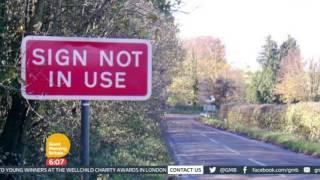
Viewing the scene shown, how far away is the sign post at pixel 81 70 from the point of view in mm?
4008

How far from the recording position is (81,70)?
403cm

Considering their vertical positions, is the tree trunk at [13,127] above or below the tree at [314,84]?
below

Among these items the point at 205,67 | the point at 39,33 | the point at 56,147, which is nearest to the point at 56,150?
the point at 56,147

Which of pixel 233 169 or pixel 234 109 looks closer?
pixel 233 169

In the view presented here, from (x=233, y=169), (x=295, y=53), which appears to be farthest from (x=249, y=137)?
(x=233, y=169)

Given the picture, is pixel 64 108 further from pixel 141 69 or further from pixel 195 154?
pixel 195 154

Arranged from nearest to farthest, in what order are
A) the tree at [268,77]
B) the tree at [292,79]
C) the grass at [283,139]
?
the grass at [283,139] < the tree at [292,79] < the tree at [268,77]

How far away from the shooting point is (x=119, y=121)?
1530 centimetres

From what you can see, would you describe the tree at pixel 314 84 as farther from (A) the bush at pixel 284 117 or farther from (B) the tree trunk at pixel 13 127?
(B) the tree trunk at pixel 13 127

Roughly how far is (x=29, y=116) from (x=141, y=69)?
216cm

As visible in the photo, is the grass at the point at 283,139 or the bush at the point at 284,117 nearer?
the grass at the point at 283,139

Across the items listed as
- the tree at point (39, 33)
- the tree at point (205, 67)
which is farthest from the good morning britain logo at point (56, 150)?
the tree at point (205, 67)

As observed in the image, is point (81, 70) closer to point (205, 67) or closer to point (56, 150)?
point (56, 150)

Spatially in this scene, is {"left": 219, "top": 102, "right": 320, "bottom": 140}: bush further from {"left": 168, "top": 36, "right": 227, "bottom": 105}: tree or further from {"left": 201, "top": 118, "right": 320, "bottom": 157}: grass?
{"left": 168, "top": 36, "right": 227, "bottom": 105}: tree
